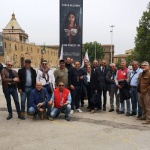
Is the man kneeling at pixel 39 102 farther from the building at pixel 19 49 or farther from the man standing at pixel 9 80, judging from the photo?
the building at pixel 19 49

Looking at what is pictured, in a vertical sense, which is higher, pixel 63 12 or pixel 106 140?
pixel 63 12

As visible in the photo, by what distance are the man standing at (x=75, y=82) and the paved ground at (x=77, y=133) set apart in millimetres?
948

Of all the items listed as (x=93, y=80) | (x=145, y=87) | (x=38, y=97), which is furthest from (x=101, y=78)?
(x=38, y=97)

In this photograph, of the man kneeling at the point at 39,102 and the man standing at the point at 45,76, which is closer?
the man kneeling at the point at 39,102

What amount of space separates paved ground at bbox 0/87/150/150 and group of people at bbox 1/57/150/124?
0.42 meters

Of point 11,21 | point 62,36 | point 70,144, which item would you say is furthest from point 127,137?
point 11,21

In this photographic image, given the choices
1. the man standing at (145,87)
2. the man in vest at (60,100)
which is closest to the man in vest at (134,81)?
the man standing at (145,87)

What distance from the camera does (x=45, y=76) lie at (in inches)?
344

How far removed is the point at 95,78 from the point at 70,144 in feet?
13.1

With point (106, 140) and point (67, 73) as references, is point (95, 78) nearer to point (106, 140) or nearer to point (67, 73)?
point (67, 73)

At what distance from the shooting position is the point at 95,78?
958 cm

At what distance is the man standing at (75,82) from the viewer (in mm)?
9453

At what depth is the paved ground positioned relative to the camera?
585 centimetres

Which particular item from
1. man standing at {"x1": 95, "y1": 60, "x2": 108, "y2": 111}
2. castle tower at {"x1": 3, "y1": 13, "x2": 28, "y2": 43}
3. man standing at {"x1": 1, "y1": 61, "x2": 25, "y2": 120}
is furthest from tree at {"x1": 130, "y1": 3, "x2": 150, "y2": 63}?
castle tower at {"x1": 3, "y1": 13, "x2": 28, "y2": 43}
